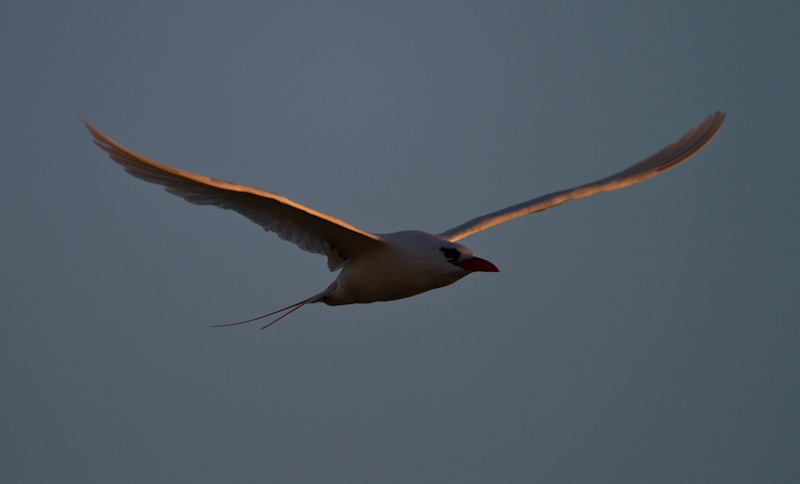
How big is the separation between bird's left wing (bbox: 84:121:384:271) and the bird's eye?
2.48 feet

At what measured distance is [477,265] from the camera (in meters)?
8.47

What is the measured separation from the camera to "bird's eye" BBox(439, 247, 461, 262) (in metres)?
8.48

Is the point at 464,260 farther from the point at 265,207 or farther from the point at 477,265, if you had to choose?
the point at 265,207

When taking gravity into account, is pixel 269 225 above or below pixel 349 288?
above

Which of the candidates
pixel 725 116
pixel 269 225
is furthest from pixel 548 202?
pixel 269 225

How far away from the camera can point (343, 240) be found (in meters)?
8.80

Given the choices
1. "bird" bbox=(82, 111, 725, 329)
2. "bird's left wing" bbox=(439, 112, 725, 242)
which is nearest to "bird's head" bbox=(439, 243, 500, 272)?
"bird" bbox=(82, 111, 725, 329)

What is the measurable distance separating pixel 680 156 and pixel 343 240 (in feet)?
19.9

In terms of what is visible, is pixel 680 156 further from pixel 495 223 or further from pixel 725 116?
pixel 495 223

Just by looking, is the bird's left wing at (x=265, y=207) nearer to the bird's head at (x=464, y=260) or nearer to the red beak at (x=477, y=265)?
the bird's head at (x=464, y=260)

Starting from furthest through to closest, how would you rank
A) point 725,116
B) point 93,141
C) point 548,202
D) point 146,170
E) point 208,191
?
point 725,116 < point 548,202 < point 208,191 < point 146,170 < point 93,141

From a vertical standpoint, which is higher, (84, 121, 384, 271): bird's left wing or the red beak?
(84, 121, 384, 271): bird's left wing

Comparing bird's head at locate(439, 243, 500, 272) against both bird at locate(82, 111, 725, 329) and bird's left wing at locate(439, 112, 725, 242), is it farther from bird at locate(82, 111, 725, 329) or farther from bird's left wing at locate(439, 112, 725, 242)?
bird's left wing at locate(439, 112, 725, 242)

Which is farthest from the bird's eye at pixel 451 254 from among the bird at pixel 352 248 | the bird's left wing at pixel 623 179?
the bird's left wing at pixel 623 179
